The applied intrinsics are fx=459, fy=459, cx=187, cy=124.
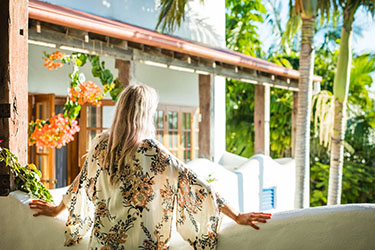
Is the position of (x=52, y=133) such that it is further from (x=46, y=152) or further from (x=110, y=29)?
(x=46, y=152)

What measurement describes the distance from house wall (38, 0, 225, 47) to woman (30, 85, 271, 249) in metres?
5.03

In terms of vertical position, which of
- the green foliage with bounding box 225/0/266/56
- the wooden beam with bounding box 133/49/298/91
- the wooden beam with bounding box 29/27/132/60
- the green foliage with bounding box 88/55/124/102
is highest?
the green foliage with bounding box 225/0/266/56

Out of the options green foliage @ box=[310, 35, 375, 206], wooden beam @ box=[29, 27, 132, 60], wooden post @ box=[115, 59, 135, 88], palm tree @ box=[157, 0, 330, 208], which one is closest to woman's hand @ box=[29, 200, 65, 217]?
wooden beam @ box=[29, 27, 132, 60]

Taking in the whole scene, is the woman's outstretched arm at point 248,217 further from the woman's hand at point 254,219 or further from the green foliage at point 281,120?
the green foliage at point 281,120

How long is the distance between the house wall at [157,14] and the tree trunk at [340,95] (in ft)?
8.52

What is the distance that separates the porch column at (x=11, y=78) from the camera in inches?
133

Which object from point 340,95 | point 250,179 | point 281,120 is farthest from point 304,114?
point 281,120

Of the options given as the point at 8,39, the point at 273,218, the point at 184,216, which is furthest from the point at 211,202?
the point at 8,39

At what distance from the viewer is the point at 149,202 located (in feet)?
7.95

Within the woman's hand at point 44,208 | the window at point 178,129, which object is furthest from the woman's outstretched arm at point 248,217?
the window at point 178,129

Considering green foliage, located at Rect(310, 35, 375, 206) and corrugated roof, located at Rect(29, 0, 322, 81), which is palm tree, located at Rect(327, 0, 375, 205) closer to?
corrugated roof, located at Rect(29, 0, 322, 81)

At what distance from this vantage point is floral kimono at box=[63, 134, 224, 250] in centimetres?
240

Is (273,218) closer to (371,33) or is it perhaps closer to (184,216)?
(184,216)

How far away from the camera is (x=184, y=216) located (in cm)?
258
